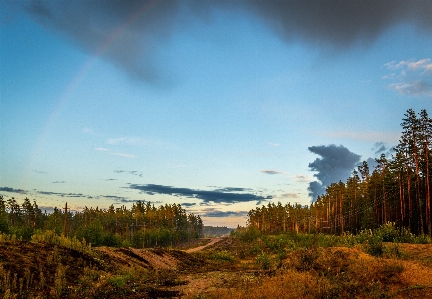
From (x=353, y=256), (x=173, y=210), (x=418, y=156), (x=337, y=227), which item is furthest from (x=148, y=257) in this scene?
(x=173, y=210)

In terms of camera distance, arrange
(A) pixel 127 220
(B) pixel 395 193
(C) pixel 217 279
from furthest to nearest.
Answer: (A) pixel 127 220
(B) pixel 395 193
(C) pixel 217 279

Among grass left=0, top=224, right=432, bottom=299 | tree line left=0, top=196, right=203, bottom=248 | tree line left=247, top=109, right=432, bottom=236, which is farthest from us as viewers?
tree line left=0, top=196, right=203, bottom=248

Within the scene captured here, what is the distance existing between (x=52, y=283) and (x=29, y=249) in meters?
4.33

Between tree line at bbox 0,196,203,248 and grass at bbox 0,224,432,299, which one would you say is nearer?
grass at bbox 0,224,432,299

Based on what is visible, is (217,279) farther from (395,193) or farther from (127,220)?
(127,220)

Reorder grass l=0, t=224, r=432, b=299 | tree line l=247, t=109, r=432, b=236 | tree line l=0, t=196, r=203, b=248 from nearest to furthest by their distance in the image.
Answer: grass l=0, t=224, r=432, b=299
tree line l=247, t=109, r=432, b=236
tree line l=0, t=196, r=203, b=248

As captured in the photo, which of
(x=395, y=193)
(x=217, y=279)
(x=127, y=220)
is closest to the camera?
(x=217, y=279)

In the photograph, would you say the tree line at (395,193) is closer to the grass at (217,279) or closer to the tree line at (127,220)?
the grass at (217,279)

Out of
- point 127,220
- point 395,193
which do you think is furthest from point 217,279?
point 127,220

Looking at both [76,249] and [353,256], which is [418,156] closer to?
[353,256]

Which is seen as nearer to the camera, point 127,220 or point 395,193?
point 395,193

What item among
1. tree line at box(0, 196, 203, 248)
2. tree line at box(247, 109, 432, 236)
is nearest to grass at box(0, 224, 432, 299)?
tree line at box(247, 109, 432, 236)

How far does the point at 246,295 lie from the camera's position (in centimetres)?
1295

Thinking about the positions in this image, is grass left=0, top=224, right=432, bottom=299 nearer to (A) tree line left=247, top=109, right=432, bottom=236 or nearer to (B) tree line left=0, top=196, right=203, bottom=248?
(A) tree line left=247, top=109, right=432, bottom=236
